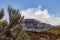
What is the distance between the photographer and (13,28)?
20781 millimetres

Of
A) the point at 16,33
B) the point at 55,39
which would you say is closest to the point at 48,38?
the point at 55,39

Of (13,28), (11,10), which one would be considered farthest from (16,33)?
(11,10)

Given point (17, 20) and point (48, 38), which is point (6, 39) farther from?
point (48, 38)

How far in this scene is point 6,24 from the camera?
67.2 ft

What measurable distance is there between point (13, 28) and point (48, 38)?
13100 mm

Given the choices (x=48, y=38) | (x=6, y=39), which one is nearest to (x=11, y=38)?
(x=6, y=39)

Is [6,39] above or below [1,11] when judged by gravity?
below

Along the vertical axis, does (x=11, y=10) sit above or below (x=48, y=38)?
above

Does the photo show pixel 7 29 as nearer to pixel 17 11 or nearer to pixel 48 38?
pixel 17 11

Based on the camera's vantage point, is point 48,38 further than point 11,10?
Yes

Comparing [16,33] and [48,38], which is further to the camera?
[48,38]

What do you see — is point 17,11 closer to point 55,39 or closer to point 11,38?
point 11,38

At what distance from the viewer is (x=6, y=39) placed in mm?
20391

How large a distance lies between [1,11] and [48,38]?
13976 mm
